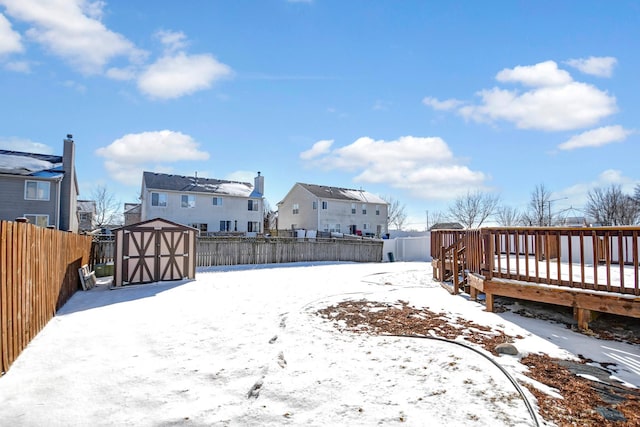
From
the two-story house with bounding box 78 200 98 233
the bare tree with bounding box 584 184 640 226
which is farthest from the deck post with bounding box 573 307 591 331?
the two-story house with bounding box 78 200 98 233

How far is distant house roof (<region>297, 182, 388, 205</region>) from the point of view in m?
36.1

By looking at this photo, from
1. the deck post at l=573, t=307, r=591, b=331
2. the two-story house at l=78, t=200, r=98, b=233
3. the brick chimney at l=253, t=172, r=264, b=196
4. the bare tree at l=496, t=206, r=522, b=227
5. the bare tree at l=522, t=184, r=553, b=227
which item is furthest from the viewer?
the bare tree at l=496, t=206, r=522, b=227

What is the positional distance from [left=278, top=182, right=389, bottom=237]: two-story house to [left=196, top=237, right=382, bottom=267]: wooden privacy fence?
43.9 feet

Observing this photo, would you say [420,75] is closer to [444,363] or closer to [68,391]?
[444,363]

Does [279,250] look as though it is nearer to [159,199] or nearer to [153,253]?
[153,253]

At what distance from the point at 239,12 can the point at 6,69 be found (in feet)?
23.4

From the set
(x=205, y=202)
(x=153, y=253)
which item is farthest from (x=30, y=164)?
(x=153, y=253)

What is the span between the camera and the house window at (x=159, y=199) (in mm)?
27984

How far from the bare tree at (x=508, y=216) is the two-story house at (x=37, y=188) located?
43.9 m

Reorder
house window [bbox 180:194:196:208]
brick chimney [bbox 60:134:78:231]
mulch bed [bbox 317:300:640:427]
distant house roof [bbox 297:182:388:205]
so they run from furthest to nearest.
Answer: distant house roof [bbox 297:182:388:205] → house window [bbox 180:194:196:208] → brick chimney [bbox 60:134:78:231] → mulch bed [bbox 317:300:640:427]

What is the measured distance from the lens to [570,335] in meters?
5.57

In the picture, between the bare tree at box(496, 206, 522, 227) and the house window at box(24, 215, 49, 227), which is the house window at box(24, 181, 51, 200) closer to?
the house window at box(24, 215, 49, 227)

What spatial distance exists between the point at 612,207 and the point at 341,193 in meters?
26.3

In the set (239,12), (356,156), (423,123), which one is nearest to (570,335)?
(239,12)
